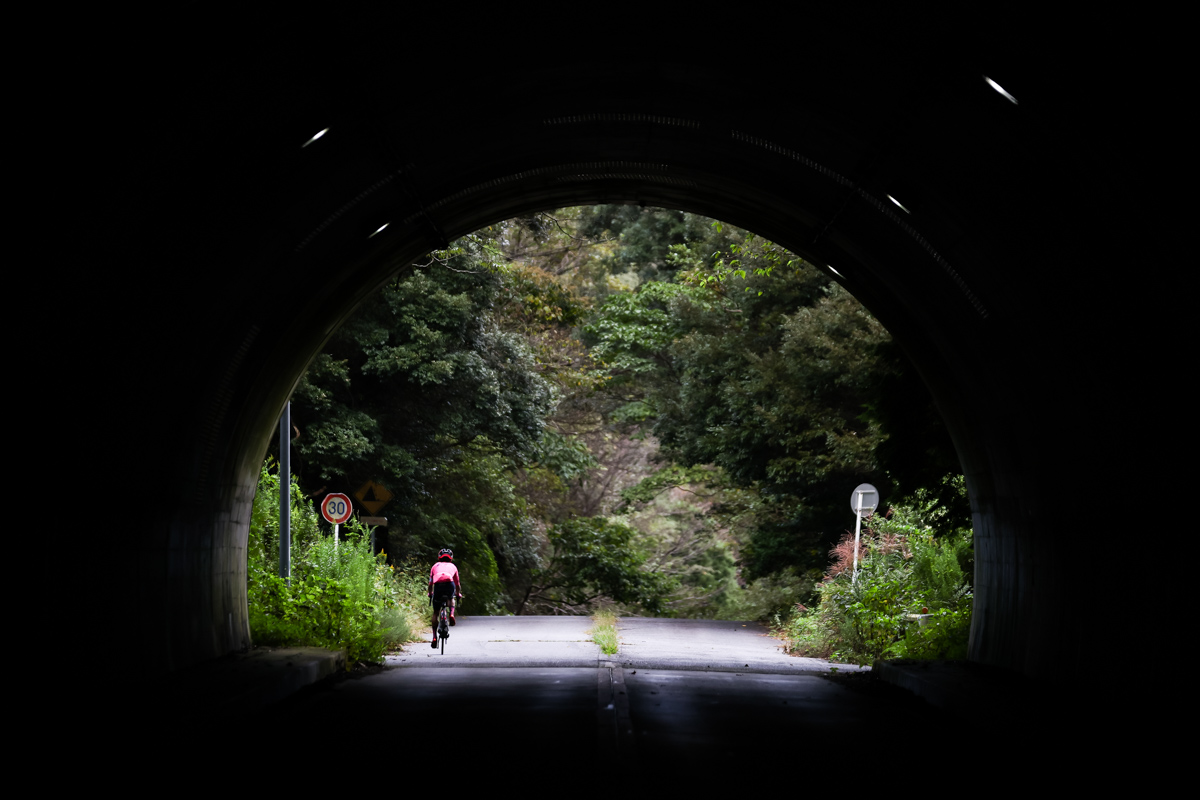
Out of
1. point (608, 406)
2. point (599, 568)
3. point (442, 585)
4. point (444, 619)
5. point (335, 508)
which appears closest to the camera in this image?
point (442, 585)

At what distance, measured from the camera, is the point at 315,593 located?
15.7 meters

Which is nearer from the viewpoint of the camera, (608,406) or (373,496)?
(373,496)

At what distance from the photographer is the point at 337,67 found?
9.67 metres

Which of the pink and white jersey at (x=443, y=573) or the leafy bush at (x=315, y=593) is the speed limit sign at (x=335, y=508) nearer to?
the leafy bush at (x=315, y=593)

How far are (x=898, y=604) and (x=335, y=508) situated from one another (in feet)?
31.4

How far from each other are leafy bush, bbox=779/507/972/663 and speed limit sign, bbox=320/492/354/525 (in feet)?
27.3

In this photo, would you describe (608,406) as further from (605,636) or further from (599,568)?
(605,636)

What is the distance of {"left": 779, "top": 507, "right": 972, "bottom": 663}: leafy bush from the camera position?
16.2m

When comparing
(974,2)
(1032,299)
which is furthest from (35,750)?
(1032,299)

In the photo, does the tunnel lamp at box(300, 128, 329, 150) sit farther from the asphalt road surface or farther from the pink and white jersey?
the pink and white jersey

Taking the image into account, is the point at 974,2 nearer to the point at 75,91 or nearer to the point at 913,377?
the point at 75,91

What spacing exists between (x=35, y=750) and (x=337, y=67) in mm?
5351

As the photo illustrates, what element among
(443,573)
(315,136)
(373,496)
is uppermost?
(315,136)

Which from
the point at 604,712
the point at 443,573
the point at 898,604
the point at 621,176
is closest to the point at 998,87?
the point at 604,712
